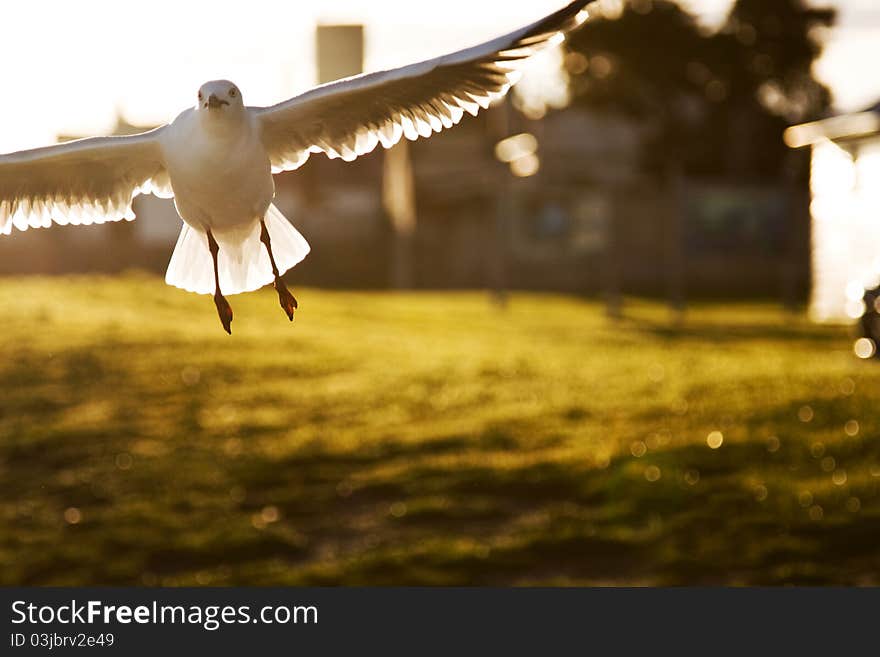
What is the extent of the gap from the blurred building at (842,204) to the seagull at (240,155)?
763 inches

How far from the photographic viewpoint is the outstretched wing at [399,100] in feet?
10.8

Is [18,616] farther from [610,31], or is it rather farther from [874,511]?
[610,31]

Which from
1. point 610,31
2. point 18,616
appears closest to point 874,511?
point 18,616

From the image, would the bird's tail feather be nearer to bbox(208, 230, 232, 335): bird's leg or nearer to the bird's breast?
the bird's breast

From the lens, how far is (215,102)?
283cm

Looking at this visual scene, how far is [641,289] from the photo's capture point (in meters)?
39.4

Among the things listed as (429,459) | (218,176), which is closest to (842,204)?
(429,459)

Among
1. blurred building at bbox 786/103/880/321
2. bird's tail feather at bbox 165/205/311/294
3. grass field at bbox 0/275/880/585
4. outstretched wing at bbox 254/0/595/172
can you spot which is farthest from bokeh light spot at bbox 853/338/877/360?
bird's tail feather at bbox 165/205/311/294

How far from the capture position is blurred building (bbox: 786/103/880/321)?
23.7 m

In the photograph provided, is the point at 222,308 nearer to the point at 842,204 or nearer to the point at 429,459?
the point at 429,459

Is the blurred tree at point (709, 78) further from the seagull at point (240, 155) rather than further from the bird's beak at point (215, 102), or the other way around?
the bird's beak at point (215, 102)

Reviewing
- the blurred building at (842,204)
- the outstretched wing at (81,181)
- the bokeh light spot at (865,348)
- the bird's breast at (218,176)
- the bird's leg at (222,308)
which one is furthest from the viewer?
the blurred building at (842,204)

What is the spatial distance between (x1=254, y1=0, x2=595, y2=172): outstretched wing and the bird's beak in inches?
9.2

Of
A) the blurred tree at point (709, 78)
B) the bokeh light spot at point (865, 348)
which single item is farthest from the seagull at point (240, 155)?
the blurred tree at point (709, 78)
